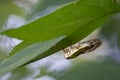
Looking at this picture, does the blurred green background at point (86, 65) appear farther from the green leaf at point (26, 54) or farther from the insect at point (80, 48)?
the green leaf at point (26, 54)

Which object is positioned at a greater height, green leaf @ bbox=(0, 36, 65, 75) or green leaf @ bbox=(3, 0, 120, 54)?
green leaf @ bbox=(3, 0, 120, 54)

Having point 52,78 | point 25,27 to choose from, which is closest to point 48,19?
point 25,27

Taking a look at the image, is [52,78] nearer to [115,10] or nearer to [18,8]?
[115,10]

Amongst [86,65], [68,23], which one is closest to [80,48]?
[86,65]

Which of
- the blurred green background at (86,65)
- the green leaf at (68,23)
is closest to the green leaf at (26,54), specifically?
the green leaf at (68,23)

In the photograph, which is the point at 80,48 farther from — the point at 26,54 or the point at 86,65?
the point at 26,54

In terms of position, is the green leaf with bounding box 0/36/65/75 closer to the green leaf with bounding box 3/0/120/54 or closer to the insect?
the green leaf with bounding box 3/0/120/54

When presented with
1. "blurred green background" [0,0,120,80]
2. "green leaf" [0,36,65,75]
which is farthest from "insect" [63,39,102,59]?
"green leaf" [0,36,65,75]
